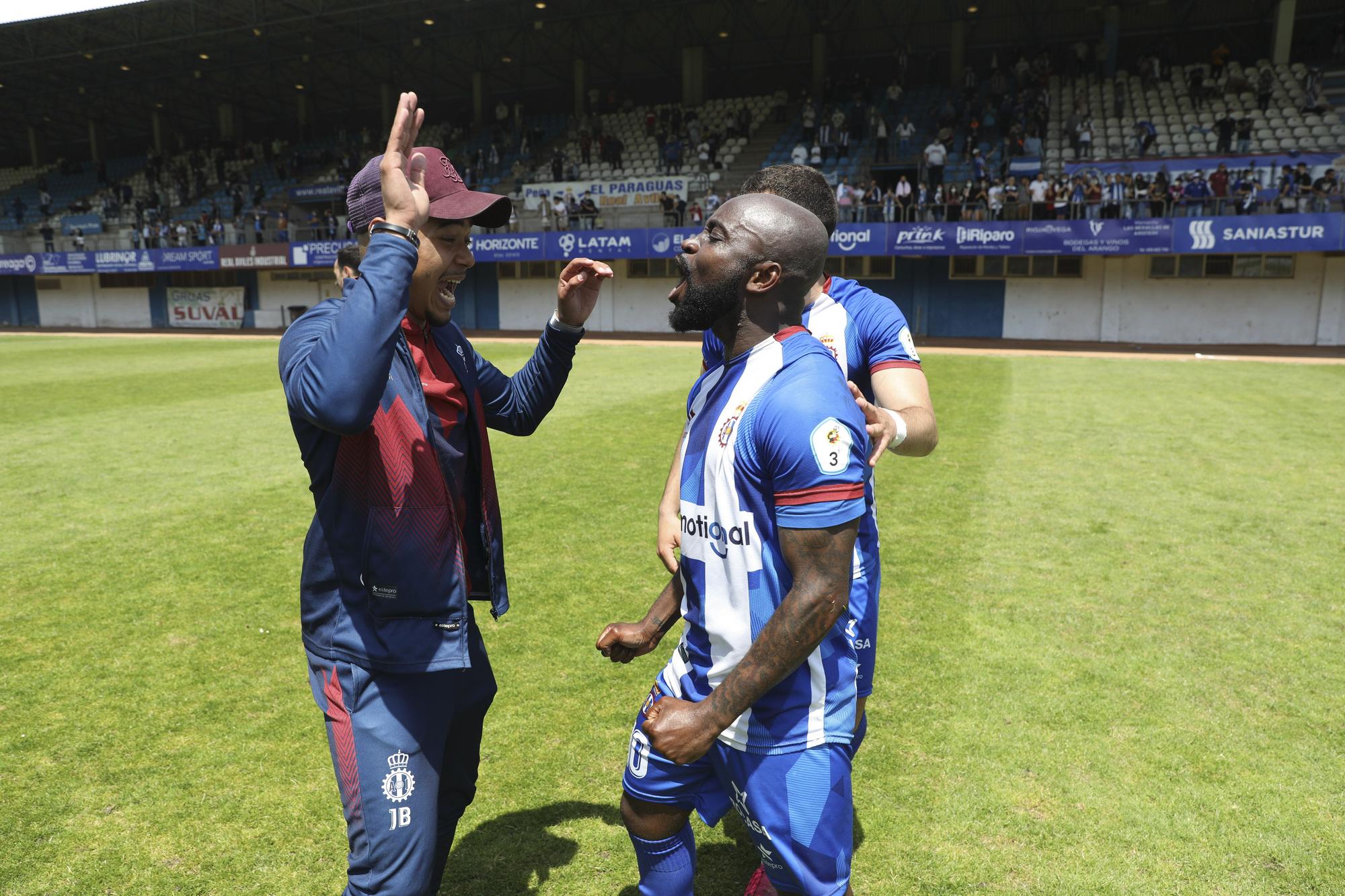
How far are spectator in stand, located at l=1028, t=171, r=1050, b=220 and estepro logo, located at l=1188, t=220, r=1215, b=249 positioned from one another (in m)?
3.88

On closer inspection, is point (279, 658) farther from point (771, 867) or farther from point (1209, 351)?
point (1209, 351)

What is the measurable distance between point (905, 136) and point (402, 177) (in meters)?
33.1

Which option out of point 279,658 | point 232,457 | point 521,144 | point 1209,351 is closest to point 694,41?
point 521,144

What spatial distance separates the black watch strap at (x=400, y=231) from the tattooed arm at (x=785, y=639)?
40.4 inches

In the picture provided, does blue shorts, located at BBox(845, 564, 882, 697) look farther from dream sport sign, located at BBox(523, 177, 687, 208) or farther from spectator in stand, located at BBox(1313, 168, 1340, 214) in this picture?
dream sport sign, located at BBox(523, 177, 687, 208)

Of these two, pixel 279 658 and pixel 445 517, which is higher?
pixel 445 517

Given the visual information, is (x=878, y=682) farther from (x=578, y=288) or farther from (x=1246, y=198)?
(x=1246, y=198)

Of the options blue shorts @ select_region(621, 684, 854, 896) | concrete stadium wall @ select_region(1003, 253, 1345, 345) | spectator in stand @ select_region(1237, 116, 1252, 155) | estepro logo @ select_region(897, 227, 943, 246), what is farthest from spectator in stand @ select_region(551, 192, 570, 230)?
blue shorts @ select_region(621, 684, 854, 896)

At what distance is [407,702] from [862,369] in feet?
6.15

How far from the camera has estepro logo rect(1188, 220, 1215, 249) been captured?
24766mm

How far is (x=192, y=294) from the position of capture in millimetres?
40156

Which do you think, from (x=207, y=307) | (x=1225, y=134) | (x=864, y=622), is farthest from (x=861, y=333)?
(x=207, y=307)

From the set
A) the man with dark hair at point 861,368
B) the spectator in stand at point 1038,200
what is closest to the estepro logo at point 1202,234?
the spectator in stand at point 1038,200

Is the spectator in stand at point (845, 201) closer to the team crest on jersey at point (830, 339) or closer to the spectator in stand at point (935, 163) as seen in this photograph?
the spectator in stand at point (935, 163)
